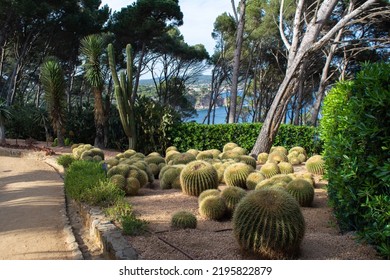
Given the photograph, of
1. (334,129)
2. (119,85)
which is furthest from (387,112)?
(119,85)

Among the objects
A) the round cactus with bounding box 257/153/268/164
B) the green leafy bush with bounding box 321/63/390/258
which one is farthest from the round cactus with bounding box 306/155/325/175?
the green leafy bush with bounding box 321/63/390/258

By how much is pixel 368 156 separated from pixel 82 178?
495cm

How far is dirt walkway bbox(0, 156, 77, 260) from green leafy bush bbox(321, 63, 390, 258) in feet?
9.86

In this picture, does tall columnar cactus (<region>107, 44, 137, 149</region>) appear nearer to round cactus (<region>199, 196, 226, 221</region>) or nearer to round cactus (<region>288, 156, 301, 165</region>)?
round cactus (<region>288, 156, 301, 165</region>)

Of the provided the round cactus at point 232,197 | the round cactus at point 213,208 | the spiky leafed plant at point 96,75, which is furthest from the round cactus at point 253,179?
the spiky leafed plant at point 96,75

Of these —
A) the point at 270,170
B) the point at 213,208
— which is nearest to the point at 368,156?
the point at 213,208

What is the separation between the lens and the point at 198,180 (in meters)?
6.44

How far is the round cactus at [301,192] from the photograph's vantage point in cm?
562

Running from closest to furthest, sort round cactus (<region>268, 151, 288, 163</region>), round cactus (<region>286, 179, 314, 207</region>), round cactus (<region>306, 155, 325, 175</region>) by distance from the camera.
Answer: round cactus (<region>286, 179, 314, 207</region>) → round cactus (<region>306, 155, 325, 175</region>) → round cactus (<region>268, 151, 288, 163</region>)

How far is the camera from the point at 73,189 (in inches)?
266

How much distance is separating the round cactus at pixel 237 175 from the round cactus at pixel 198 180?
0.35 m

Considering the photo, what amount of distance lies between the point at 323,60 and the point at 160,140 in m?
14.6

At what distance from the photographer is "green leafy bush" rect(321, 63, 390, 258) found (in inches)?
125

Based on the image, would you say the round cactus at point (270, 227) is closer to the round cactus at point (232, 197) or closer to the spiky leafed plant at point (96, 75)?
the round cactus at point (232, 197)
